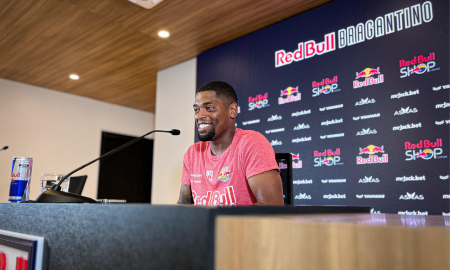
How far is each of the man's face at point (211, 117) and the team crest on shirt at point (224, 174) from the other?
0.19 metres

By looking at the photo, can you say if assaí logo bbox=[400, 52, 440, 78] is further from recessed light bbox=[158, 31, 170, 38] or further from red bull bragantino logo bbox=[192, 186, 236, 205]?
recessed light bbox=[158, 31, 170, 38]

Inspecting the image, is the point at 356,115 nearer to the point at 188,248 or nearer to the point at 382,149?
the point at 382,149

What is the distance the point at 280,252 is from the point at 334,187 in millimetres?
2475

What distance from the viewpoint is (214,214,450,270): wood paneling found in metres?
0.37

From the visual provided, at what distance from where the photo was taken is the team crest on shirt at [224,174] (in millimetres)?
1532

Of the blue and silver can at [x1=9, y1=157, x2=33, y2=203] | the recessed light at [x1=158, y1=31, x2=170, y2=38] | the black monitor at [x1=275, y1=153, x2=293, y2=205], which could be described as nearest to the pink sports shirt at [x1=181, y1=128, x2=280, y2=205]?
the black monitor at [x1=275, y1=153, x2=293, y2=205]

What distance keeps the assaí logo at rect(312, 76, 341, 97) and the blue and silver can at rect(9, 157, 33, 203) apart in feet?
7.68

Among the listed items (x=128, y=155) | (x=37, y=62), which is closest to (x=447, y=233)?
(x=37, y=62)

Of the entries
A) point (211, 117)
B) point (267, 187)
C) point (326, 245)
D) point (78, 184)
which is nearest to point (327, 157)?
point (211, 117)

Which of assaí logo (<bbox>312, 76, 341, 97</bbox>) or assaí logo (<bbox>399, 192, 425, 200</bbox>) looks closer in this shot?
assaí logo (<bbox>399, 192, 425, 200</bbox>)

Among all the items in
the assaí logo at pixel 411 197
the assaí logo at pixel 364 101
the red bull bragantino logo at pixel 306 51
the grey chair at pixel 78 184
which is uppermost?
the red bull bragantino logo at pixel 306 51

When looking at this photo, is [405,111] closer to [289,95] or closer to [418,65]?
[418,65]

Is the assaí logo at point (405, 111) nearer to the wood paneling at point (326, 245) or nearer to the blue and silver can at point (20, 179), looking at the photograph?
the wood paneling at point (326, 245)

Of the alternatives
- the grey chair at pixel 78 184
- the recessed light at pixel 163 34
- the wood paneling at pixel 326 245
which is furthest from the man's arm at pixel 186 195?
the recessed light at pixel 163 34
